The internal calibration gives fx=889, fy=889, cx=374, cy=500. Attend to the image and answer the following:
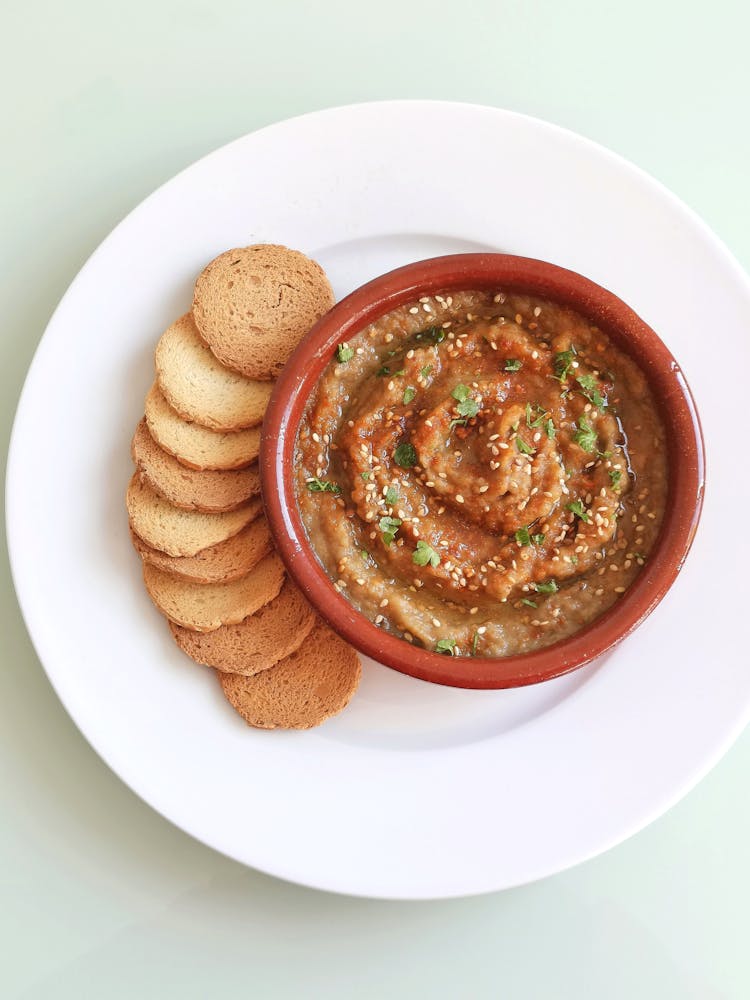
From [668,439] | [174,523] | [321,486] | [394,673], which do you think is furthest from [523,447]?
[174,523]

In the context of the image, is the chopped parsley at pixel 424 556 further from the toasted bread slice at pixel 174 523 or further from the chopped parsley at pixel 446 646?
the toasted bread slice at pixel 174 523

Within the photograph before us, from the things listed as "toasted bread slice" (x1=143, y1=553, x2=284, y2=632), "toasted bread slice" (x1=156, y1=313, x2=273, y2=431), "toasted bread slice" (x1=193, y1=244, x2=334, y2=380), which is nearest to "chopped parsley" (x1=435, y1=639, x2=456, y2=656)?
"toasted bread slice" (x1=143, y1=553, x2=284, y2=632)

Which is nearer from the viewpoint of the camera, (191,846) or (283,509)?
(283,509)

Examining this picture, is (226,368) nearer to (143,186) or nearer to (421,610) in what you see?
(143,186)

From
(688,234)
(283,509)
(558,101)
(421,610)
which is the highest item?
(558,101)

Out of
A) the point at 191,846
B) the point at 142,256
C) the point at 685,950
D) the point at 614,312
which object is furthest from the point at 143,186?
the point at 685,950

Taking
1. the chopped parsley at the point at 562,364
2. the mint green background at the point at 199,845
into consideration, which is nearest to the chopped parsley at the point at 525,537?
the chopped parsley at the point at 562,364

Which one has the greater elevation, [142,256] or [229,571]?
[142,256]

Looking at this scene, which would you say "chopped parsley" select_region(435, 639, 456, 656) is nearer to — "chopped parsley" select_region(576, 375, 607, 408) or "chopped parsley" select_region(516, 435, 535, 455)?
A: "chopped parsley" select_region(516, 435, 535, 455)
